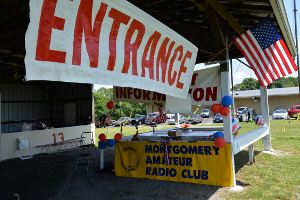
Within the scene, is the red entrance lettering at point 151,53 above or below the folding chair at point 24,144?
above

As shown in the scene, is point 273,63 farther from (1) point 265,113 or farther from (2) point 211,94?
(1) point 265,113

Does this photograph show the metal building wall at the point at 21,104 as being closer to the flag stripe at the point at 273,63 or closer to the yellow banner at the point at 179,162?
the yellow banner at the point at 179,162

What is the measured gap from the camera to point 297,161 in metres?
7.01

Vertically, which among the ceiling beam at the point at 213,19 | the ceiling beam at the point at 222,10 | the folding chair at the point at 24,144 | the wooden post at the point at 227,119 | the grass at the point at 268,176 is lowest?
the grass at the point at 268,176

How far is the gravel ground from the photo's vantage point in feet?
16.2

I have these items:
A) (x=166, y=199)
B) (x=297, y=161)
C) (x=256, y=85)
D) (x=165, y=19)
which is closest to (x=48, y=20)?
(x=166, y=199)

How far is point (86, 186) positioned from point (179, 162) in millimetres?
2379

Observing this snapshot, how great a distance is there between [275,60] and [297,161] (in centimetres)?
328

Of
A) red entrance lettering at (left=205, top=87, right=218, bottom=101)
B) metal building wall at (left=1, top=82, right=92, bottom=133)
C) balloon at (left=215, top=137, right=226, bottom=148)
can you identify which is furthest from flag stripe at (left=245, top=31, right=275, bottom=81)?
metal building wall at (left=1, top=82, right=92, bottom=133)

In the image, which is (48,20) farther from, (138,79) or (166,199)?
(166,199)

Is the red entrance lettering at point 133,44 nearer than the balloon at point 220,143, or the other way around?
the red entrance lettering at point 133,44

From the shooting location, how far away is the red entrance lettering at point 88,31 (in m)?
2.54

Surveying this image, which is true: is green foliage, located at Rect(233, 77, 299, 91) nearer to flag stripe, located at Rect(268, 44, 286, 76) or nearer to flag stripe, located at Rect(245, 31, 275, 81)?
flag stripe, located at Rect(268, 44, 286, 76)

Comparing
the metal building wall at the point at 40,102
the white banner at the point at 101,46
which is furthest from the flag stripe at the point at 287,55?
the metal building wall at the point at 40,102
